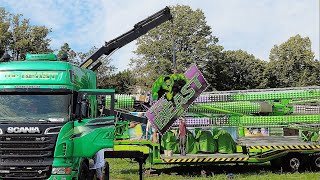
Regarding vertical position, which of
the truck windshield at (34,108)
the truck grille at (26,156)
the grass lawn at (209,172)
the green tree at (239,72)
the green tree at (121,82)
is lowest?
the grass lawn at (209,172)

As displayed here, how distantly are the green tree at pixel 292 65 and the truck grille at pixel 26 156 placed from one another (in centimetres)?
5526

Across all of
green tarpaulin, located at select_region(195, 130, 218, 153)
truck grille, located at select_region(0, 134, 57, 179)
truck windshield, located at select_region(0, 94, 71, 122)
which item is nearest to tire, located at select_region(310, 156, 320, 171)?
green tarpaulin, located at select_region(195, 130, 218, 153)

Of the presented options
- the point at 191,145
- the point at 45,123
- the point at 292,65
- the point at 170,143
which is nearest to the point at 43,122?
the point at 45,123

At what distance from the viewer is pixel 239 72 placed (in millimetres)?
64250

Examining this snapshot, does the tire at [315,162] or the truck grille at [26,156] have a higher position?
the truck grille at [26,156]

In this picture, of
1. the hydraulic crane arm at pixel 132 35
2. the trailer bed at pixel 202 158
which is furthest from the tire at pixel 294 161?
the hydraulic crane arm at pixel 132 35

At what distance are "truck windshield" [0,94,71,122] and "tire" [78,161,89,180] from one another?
147 cm

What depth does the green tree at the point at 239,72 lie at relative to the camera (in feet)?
195

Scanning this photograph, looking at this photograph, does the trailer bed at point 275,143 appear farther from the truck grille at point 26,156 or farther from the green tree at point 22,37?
the green tree at point 22,37

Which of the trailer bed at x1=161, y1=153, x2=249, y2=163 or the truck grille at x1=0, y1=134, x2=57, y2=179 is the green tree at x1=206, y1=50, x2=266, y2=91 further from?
the truck grille at x1=0, y1=134, x2=57, y2=179

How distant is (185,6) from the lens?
60094 millimetres

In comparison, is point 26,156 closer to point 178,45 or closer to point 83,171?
point 83,171

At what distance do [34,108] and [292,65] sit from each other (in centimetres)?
5779

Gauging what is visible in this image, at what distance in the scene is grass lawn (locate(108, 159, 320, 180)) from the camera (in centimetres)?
1627
